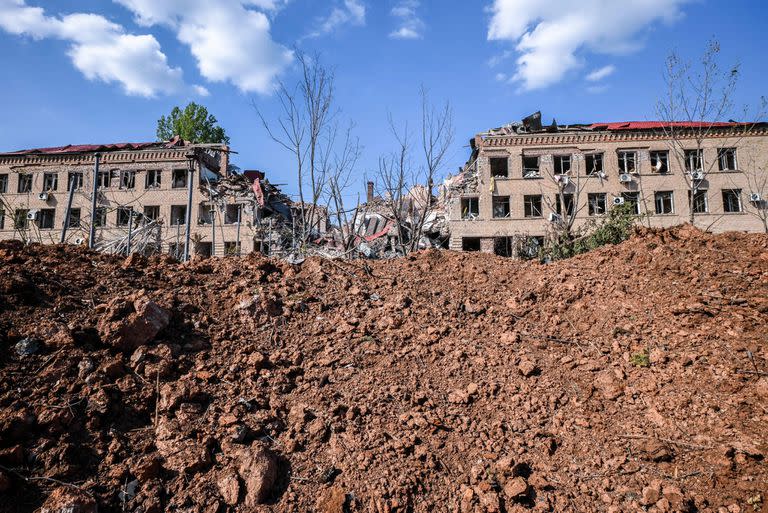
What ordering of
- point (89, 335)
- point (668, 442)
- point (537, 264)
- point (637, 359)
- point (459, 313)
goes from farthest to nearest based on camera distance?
point (537, 264)
point (459, 313)
point (637, 359)
point (89, 335)
point (668, 442)

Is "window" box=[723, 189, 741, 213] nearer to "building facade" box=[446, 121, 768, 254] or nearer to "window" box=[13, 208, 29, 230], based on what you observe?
"building facade" box=[446, 121, 768, 254]

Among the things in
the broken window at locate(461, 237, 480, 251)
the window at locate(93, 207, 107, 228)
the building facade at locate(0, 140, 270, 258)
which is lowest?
the broken window at locate(461, 237, 480, 251)

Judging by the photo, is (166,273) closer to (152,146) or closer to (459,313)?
(459,313)

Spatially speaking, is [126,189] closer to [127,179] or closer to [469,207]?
[127,179]

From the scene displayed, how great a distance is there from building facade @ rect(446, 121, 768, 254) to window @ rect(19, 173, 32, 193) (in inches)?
966

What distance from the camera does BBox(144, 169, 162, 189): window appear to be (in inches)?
990

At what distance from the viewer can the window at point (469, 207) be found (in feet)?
77.5

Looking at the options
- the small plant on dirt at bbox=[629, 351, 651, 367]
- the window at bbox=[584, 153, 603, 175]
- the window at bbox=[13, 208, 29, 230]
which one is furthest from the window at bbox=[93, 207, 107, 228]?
the window at bbox=[584, 153, 603, 175]

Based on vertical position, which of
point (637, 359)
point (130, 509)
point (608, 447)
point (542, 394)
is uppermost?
point (637, 359)

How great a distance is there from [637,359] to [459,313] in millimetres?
1926

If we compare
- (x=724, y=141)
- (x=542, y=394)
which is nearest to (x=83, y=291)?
(x=542, y=394)

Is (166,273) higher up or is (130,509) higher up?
(166,273)

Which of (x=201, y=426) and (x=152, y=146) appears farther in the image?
(x=152, y=146)

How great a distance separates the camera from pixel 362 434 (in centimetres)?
363
